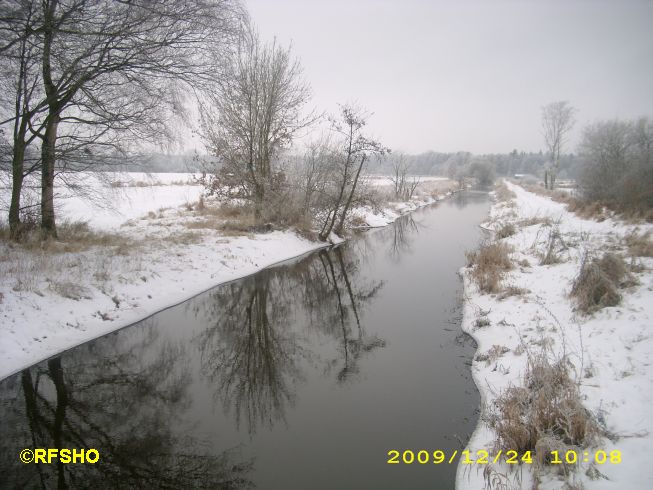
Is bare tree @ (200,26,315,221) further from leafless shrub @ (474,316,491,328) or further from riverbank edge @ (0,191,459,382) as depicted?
leafless shrub @ (474,316,491,328)

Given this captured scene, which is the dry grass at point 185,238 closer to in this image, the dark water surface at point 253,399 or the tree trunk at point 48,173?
the dark water surface at point 253,399

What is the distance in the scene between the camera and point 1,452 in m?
4.06

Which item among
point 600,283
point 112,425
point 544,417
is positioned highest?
point 600,283

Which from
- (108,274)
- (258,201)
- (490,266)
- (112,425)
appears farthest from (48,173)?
(490,266)

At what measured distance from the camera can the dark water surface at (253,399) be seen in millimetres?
4070

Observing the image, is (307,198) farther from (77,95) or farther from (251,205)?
(77,95)

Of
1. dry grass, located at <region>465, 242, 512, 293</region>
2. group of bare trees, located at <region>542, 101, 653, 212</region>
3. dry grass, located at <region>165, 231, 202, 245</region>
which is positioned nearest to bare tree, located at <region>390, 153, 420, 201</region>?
group of bare trees, located at <region>542, 101, 653, 212</region>

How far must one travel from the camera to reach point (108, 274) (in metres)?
8.14

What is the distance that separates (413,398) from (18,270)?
8.09 meters

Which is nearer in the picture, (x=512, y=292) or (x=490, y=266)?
(x=512, y=292)

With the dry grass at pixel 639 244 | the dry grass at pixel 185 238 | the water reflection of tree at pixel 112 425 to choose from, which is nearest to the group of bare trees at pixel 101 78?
the dry grass at pixel 185 238

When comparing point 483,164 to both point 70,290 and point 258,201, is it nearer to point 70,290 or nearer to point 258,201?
point 258,201

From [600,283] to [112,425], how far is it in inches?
356

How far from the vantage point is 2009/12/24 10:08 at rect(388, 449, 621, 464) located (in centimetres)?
356
